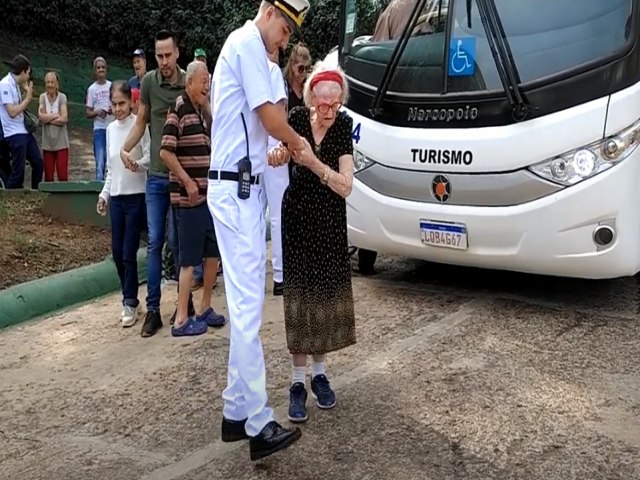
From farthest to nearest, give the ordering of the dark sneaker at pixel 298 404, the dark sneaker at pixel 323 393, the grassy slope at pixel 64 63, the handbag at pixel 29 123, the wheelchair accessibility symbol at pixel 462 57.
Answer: the grassy slope at pixel 64 63, the handbag at pixel 29 123, the wheelchair accessibility symbol at pixel 462 57, the dark sneaker at pixel 323 393, the dark sneaker at pixel 298 404

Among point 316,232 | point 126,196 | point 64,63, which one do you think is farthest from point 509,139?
point 64,63

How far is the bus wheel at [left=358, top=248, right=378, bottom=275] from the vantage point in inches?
278

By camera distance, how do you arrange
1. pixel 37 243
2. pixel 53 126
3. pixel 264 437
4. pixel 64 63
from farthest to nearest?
pixel 64 63
pixel 53 126
pixel 37 243
pixel 264 437

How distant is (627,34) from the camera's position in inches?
208

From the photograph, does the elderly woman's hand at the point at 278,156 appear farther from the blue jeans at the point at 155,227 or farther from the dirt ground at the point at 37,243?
the dirt ground at the point at 37,243

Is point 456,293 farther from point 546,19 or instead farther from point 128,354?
point 128,354

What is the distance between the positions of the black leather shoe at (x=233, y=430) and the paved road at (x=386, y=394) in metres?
0.04

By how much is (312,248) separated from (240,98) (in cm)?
87

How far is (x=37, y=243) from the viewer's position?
7.76 meters

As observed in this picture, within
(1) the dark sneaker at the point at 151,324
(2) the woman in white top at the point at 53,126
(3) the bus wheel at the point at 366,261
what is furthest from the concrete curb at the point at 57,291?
(2) the woman in white top at the point at 53,126

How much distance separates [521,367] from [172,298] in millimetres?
2950

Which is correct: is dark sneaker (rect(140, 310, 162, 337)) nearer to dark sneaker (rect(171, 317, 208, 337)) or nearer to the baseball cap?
dark sneaker (rect(171, 317, 208, 337))

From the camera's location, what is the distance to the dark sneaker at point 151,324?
5.71 metres

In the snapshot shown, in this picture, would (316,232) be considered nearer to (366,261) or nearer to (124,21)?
(366,261)
